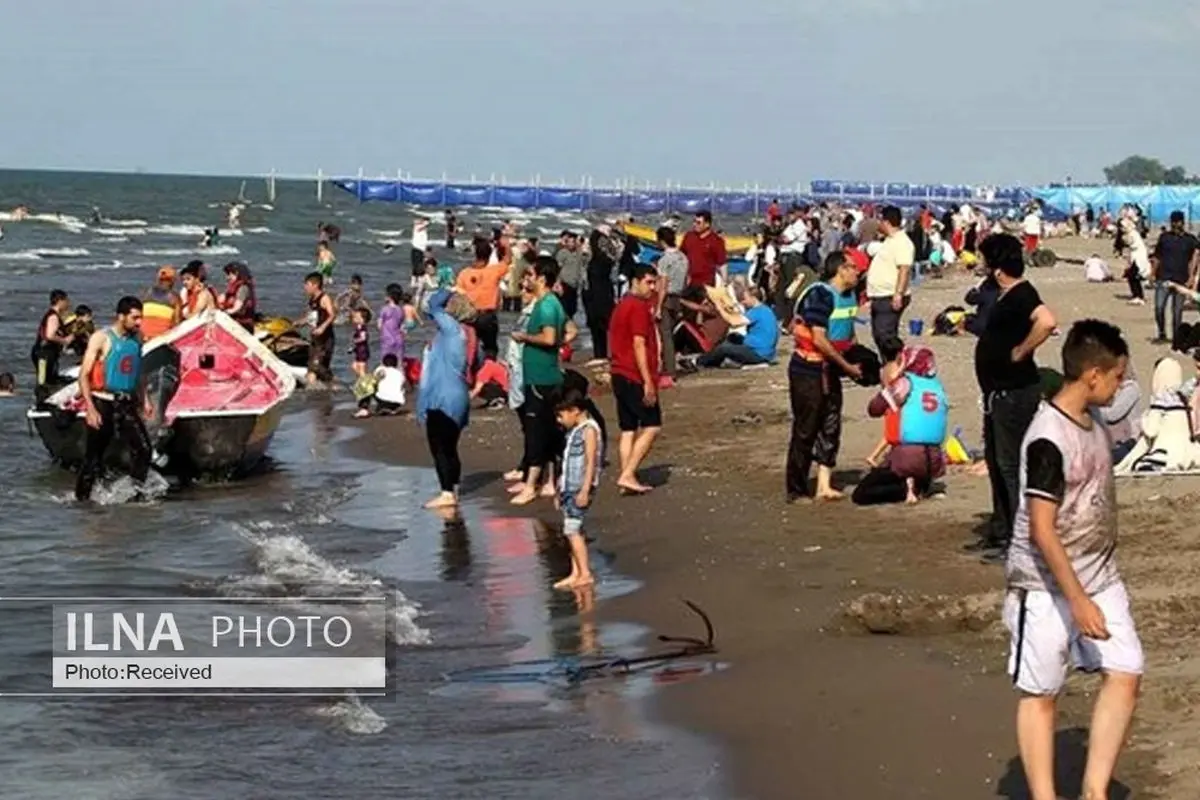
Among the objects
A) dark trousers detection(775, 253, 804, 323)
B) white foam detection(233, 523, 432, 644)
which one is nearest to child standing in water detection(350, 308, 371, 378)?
dark trousers detection(775, 253, 804, 323)

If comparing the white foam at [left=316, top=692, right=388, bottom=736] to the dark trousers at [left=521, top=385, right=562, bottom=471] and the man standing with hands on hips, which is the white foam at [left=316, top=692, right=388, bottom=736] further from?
the man standing with hands on hips

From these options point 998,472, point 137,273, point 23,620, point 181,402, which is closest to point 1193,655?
point 998,472

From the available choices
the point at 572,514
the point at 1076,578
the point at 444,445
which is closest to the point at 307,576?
the point at 572,514

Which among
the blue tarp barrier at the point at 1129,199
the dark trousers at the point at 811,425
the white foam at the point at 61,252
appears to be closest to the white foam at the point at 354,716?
the dark trousers at the point at 811,425

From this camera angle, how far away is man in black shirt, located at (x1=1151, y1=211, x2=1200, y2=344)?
66.1ft

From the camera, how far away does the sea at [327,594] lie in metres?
7.20

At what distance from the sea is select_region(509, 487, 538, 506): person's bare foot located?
310mm

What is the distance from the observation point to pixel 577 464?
10.4m

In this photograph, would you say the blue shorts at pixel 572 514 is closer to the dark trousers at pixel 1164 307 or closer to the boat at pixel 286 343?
the dark trousers at pixel 1164 307

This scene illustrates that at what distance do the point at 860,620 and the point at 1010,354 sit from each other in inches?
60.9

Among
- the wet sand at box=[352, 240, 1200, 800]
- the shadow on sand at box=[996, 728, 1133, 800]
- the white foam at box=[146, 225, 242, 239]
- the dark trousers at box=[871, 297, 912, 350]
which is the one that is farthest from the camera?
the white foam at box=[146, 225, 242, 239]

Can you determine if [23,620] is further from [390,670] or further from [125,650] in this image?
[390,670]

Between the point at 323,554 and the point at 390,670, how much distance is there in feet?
11.1

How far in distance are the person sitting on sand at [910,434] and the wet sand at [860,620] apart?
20cm
